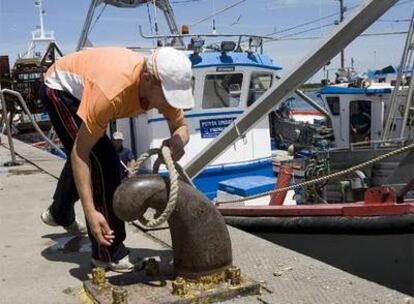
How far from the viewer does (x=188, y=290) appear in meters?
3.04

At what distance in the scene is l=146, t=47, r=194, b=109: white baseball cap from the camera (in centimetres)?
282

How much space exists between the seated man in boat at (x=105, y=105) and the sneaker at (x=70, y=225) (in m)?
0.69

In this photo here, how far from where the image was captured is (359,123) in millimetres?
13914

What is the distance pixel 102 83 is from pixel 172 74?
359 mm

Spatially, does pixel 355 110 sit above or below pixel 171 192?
below

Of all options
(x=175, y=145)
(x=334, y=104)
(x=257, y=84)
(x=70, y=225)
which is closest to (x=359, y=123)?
(x=334, y=104)

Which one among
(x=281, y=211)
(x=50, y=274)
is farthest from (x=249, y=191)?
(x=50, y=274)

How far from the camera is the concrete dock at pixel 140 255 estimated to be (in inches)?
120

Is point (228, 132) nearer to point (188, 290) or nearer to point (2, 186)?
point (188, 290)

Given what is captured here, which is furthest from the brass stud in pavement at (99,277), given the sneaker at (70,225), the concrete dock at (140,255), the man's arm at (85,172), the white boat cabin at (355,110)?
the white boat cabin at (355,110)

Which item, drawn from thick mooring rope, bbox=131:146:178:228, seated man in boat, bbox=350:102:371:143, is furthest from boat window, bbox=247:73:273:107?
thick mooring rope, bbox=131:146:178:228

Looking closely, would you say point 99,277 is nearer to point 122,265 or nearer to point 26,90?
point 122,265

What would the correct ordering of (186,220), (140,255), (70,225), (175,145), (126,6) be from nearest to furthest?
(186,220) → (175,145) → (140,255) → (70,225) → (126,6)

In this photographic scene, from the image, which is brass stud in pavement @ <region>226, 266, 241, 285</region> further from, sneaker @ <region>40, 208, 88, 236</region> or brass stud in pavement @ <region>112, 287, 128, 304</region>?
sneaker @ <region>40, 208, 88, 236</region>
